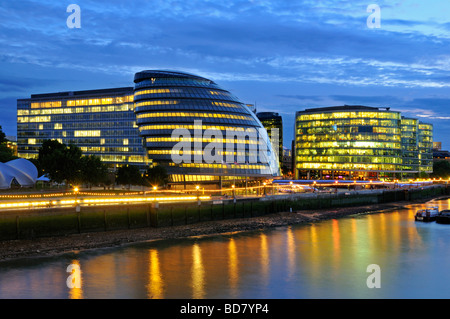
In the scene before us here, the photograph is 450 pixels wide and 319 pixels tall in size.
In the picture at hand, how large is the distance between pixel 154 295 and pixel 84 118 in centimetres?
11089

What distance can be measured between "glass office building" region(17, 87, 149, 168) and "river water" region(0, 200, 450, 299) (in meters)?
78.7

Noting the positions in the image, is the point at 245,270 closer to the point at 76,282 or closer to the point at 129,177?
the point at 76,282

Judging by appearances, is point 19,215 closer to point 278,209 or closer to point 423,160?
point 278,209

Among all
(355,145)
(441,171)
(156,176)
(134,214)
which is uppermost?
(355,145)

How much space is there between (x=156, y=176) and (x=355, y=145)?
93.6 m

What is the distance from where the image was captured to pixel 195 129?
309 ft

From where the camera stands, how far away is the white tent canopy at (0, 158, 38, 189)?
262ft

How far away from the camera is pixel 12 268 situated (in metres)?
30.9

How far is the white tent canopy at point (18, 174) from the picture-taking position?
79856mm

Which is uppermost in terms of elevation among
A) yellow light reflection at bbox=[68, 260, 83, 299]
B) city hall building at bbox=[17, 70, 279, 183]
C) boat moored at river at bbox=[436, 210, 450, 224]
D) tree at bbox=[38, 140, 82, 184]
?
city hall building at bbox=[17, 70, 279, 183]

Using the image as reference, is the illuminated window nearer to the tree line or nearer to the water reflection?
the tree line

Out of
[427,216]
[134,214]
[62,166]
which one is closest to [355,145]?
[427,216]

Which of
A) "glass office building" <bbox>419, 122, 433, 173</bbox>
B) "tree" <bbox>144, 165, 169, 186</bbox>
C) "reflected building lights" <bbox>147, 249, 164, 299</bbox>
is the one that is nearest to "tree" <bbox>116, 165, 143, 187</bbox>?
"tree" <bbox>144, 165, 169, 186</bbox>

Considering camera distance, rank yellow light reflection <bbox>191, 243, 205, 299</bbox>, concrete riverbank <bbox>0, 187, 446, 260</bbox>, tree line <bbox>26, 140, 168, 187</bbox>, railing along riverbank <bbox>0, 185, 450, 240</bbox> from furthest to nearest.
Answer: tree line <bbox>26, 140, 168, 187</bbox>, railing along riverbank <bbox>0, 185, 450, 240</bbox>, concrete riverbank <bbox>0, 187, 446, 260</bbox>, yellow light reflection <bbox>191, 243, 205, 299</bbox>
